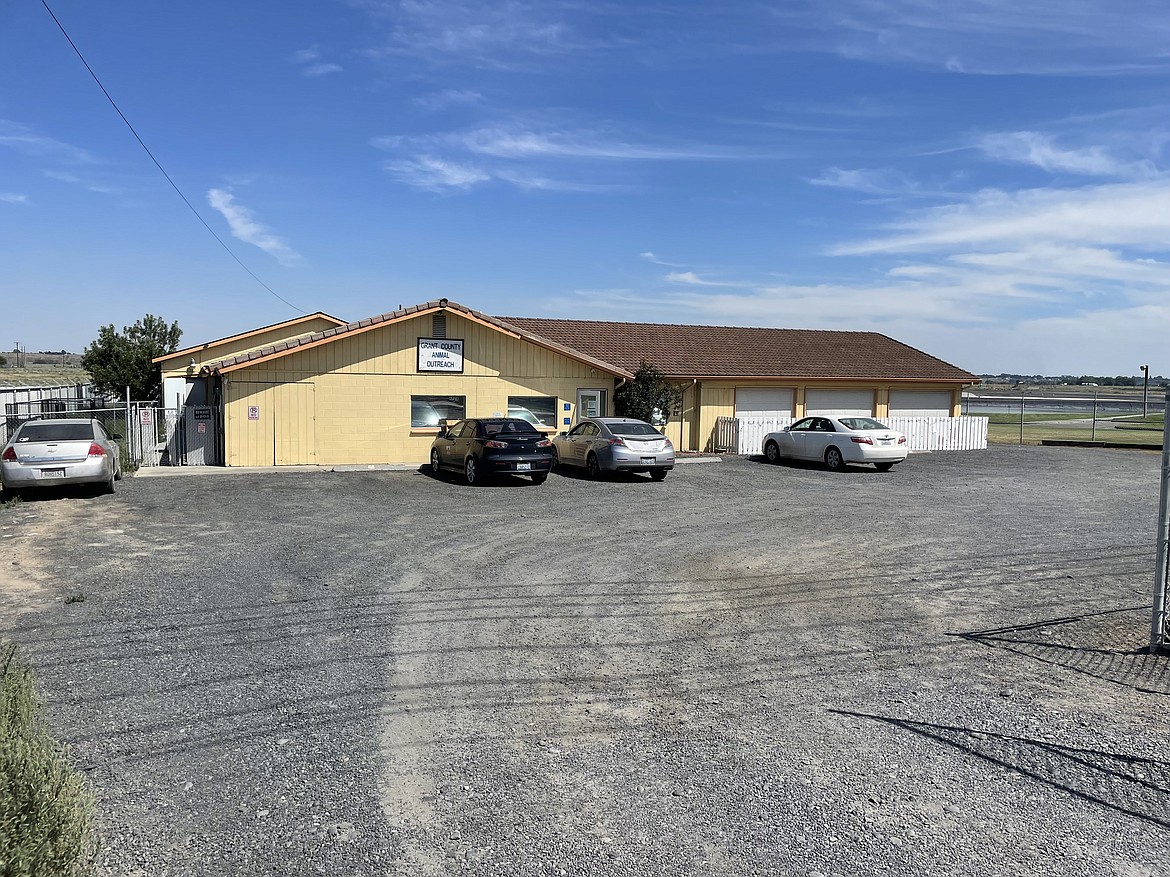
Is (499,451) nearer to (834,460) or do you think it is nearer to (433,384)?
(433,384)

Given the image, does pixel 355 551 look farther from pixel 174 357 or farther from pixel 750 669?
pixel 174 357

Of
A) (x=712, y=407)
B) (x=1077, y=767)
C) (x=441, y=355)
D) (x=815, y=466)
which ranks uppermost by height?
(x=441, y=355)

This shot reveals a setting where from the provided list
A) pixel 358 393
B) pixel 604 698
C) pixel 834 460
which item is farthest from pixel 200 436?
pixel 604 698

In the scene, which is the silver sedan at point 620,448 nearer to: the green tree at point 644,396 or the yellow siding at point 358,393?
the yellow siding at point 358,393

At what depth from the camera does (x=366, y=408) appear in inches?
926

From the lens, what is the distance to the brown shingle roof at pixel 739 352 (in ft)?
99.1

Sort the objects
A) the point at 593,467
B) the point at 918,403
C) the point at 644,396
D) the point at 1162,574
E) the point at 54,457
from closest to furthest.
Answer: the point at 1162,574
the point at 54,457
the point at 593,467
the point at 644,396
the point at 918,403

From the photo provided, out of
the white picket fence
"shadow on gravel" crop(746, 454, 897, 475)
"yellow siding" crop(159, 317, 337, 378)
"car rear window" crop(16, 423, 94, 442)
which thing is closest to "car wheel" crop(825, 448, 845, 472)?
"shadow on gravel" crop(746, 454, 897, 475)

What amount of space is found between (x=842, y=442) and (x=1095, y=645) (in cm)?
1635

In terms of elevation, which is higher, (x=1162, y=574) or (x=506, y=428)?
(x=506, y=428)

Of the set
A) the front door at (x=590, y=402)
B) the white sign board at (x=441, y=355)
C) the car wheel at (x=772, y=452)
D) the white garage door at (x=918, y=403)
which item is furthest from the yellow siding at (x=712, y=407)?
the white sign board at (x=441, y=355)

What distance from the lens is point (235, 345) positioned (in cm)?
3300

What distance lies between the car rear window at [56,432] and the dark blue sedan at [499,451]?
733 centimetres

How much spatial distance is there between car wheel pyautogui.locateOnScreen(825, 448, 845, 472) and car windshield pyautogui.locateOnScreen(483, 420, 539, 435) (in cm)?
854
